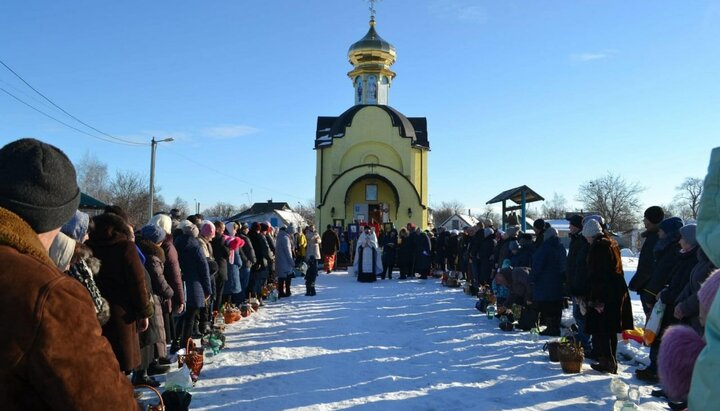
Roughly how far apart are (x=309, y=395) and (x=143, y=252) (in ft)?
7.54

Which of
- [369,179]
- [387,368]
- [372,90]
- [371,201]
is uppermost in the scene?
[372,90]

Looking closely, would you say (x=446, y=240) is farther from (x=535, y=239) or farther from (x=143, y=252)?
(x=143, y=252)

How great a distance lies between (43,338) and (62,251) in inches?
94.9

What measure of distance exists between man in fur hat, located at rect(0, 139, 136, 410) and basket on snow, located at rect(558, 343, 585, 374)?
565 centimetres

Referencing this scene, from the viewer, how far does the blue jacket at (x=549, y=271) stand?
7957mm

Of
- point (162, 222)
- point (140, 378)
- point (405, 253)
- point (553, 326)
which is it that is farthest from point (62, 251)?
point (405, 253)

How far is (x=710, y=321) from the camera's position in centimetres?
164

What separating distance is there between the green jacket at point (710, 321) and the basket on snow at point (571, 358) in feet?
15.6

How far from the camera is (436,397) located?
5434mm

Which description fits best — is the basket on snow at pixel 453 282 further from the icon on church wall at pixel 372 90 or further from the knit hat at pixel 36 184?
the icon on church wall at pixel 372 90

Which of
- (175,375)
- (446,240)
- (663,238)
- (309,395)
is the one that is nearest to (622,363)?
(663,238)

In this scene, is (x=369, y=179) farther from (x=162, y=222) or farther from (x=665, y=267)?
(x=665, y=267)

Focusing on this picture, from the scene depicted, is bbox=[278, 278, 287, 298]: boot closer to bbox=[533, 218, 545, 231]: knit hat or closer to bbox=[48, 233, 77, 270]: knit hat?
bbox=[533, 218, 545, 231]: knit hat

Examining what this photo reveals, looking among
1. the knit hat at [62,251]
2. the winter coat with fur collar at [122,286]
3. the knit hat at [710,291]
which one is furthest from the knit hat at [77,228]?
the knit hat at [710,291]
